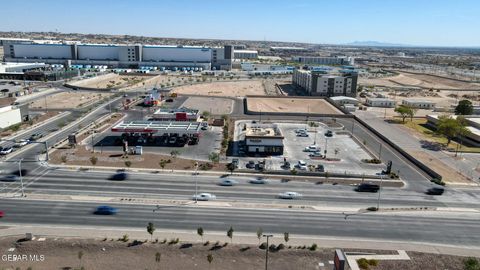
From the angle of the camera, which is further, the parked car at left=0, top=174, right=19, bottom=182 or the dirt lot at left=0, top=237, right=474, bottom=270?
the parked car at left=0, top=174, right=19, bottom=182

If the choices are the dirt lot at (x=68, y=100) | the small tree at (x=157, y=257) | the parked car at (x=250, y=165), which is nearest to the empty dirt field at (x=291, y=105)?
the parked car at (x=250, y=165)

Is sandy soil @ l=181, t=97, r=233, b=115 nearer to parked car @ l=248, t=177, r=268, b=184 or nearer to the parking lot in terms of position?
the parking lot

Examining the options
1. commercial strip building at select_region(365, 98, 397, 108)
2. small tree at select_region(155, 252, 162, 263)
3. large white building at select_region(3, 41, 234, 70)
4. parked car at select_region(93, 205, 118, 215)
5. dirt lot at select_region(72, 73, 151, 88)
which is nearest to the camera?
small tree at select_region(155, 252, 162, 263)

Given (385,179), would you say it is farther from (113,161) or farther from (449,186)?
(113,161)

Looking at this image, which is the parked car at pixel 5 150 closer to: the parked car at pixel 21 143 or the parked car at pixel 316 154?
the parked car at pixel 21 143

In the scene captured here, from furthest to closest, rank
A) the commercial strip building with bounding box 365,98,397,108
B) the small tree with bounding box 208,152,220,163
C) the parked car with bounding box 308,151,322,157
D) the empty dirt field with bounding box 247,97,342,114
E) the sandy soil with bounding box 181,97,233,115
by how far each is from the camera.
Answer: the commercial strip building with bounding box 365,98,397,108 → the empty dirt field with bounding box 247,97,342,114 → the sandy soil with bounding box 181,97,233,115 → the parked car with bounding box 308,151,322,157 → the small tree with bounding box 208,152,220,163

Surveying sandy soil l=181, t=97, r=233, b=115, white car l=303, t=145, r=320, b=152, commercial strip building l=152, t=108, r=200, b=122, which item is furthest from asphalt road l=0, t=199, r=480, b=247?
sandy soil l=181, t=97, r=233, b=115

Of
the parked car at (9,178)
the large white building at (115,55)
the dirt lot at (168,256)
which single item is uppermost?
the large white building at (115,55)
